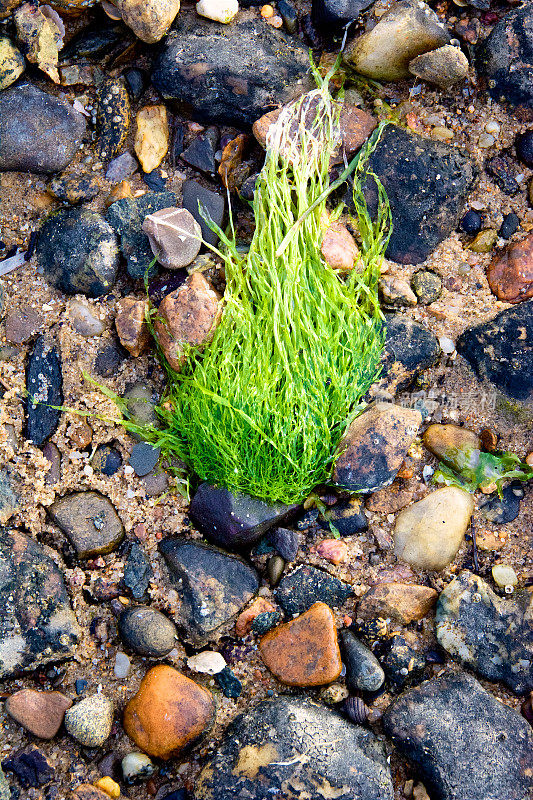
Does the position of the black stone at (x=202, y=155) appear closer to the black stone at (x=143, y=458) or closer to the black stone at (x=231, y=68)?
the black stone at (x=231, y=68)

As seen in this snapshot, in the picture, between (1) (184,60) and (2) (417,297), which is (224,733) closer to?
(2) (417,297)

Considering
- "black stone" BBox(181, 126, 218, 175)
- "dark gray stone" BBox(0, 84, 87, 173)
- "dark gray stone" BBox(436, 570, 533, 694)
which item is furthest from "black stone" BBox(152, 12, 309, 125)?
"dark gray stone" BBox(436, 570, 533, 694)

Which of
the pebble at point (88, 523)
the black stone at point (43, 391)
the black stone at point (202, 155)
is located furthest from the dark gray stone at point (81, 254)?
the pebble at point (88, 523)

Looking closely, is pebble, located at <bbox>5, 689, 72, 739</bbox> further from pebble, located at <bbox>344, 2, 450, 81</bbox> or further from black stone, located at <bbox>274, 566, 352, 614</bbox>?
pebble, located at <bbox>344, 2, 450, 81</bbox>

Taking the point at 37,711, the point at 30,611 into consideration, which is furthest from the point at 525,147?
the point at 37,711

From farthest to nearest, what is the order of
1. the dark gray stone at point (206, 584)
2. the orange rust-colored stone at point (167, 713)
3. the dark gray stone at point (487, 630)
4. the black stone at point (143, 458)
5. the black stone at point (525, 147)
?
the black stone at point (525, 147) < the black stone at point (143, 458) < the dark gray stone at point (206, 584) < the dark gray stone at point (487, 630) < the orange rust-colored stone at point (167, 713)

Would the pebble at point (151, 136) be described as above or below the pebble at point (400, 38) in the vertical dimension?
below

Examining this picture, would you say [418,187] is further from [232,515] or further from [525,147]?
[232,515]

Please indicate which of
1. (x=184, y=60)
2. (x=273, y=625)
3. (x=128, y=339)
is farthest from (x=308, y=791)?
(x=184, y=60)
